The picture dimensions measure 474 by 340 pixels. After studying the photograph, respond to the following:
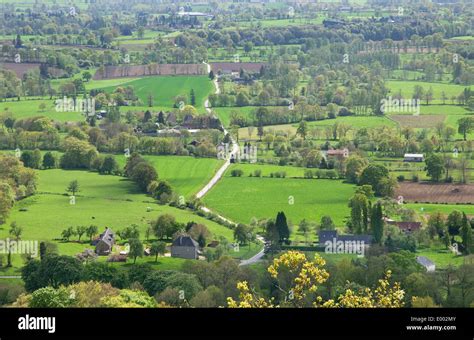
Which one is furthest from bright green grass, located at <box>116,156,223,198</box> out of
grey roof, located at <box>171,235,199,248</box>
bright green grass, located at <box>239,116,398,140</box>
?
grey roof, located at <box>171,235,199,248</box>

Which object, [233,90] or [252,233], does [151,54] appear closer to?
[233,90]

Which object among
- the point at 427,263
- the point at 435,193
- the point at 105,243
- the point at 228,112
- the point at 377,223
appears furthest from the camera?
the point at 228,112

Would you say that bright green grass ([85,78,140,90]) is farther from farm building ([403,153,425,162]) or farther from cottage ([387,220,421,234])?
cottage ([387,220,421,234])

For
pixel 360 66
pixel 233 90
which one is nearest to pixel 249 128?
pixel 233 90

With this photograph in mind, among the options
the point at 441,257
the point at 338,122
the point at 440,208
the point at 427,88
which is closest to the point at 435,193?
the point at 440,208

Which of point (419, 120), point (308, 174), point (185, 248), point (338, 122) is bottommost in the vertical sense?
point (185, 248)

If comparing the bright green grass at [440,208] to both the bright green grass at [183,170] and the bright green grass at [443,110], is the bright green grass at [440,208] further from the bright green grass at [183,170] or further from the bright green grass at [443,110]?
the bright green grass at [443,110]

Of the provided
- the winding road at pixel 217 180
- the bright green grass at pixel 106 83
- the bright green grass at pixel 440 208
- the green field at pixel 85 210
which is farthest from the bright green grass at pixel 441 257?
the bright green grass at pixel 106 83

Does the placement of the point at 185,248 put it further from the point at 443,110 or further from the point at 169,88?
the point at 169,88
